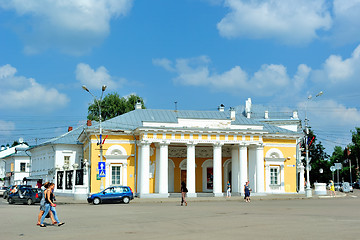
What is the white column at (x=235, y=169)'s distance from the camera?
45.0 meters

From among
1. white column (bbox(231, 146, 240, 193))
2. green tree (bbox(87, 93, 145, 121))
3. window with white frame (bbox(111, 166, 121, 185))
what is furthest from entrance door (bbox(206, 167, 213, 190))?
green tree (bbox(87, 93, 145, 121))

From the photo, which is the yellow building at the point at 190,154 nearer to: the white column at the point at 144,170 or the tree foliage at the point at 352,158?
the white column at the point at 144,170

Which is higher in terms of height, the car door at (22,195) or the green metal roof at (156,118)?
the green metal roof at (156,118)

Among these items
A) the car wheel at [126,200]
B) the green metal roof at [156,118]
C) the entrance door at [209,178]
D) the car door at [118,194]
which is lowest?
the car wheel at [126,200]

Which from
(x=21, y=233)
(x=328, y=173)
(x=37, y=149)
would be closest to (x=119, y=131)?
(x=37, y=149)

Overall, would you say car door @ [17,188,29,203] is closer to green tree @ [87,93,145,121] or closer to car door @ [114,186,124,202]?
car door @ [114,186,124,202]

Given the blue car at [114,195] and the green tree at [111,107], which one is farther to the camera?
the green tree at [111,107]

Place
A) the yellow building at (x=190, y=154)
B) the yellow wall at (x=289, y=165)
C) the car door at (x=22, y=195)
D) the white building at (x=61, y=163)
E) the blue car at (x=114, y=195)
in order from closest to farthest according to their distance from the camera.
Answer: the blue car at (x=114, y=195) → the car door at (x=22, y=195) → the yellow building at (x=190, y=154) → the white building at (x=61, y=163) → the yellow wall at (x=289, y=165)

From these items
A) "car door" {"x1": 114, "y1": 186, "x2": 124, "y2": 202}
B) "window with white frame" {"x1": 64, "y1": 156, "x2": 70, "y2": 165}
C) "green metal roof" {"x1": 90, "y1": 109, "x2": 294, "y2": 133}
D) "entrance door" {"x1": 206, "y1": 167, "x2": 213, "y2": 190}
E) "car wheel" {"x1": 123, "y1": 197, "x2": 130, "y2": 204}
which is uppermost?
"green metal roof" {"x1": 90, "y1": 109, "x2": 294, "y2": 133}

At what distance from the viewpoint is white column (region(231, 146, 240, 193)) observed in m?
45.0

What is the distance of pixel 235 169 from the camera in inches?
1786

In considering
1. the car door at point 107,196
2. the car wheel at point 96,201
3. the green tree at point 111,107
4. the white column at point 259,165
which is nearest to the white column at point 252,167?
the white column at point 259,165

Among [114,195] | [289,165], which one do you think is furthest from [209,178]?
[114,195]

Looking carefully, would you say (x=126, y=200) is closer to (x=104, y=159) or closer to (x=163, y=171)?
(x=163, y=171)
